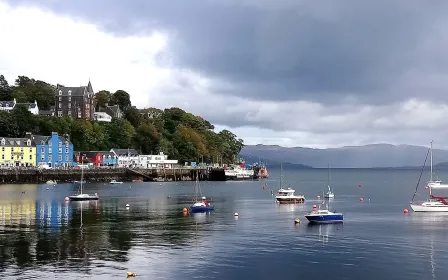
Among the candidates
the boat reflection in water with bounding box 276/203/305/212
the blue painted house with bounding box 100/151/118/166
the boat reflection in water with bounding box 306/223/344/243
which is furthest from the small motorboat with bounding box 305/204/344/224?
the blue painted house with bounding box 100/151/118/166

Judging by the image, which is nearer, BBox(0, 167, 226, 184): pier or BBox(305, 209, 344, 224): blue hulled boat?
BBox(305, 209, 344, 224): blue hulled boat

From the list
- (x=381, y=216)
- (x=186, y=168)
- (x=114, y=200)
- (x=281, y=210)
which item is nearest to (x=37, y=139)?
(x=186, y=168)

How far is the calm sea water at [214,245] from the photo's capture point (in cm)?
4178

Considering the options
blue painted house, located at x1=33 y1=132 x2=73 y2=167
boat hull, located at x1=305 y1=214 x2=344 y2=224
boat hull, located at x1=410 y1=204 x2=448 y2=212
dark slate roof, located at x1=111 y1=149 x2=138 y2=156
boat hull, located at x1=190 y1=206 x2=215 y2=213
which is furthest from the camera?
dark slate roof, located at x1=111 y1=149 x2=138 y2=156

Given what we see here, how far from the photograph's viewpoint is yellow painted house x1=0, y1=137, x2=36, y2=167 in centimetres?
16912

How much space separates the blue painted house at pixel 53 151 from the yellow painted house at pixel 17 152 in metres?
1.76

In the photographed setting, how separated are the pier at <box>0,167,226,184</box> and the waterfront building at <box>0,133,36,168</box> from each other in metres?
12.8

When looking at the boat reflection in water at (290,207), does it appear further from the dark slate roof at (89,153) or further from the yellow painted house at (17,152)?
the dark slate roof at (89,153)

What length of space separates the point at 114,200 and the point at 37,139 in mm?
81578

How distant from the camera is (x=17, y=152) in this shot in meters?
171

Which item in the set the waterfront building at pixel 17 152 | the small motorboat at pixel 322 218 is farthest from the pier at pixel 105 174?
the small motorboat at pixel 322 218

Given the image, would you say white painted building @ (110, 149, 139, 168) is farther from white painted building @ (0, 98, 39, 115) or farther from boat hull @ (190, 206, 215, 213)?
boat hull @ (190, 206, 215, 213)

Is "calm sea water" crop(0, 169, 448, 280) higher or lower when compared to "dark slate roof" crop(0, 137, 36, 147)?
lower

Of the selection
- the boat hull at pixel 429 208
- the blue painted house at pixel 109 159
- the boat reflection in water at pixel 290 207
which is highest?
the blue painted house at pixel 109 159
